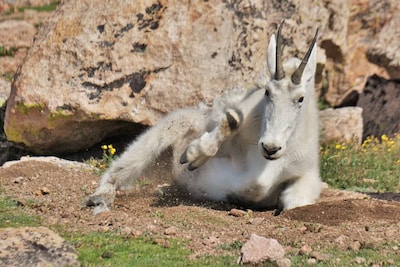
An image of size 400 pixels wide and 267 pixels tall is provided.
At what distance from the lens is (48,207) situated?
8.41 m

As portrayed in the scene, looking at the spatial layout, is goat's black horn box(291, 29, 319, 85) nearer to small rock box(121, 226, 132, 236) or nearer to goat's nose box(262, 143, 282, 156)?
goat's nose box(262, 143, 282, 156)

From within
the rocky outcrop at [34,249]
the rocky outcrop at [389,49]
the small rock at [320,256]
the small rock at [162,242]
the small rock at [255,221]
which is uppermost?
the rocky outcrop at [34,249]

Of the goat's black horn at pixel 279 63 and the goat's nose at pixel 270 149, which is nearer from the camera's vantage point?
the goat's nose at pixel 270 149

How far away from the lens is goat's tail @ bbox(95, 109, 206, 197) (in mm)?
9430

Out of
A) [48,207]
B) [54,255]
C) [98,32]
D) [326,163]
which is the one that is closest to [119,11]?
[98,32]

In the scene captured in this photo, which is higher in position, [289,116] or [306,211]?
[289,116]

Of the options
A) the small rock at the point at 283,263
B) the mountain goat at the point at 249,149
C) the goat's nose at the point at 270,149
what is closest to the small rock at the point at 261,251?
the small rock at the point at 283,263

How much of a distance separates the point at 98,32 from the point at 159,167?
3.28m

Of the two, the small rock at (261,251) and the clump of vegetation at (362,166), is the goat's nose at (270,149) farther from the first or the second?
the clump of vegetation at (362,166)

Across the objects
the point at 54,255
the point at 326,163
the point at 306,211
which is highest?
the point at 54,255

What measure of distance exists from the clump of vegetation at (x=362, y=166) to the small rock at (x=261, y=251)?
196 inches

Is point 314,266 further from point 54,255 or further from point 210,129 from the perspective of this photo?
point 210,129

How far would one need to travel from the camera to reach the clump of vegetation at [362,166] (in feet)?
38.1

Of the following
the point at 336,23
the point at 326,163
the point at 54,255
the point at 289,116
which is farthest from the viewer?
the point at 336,23
